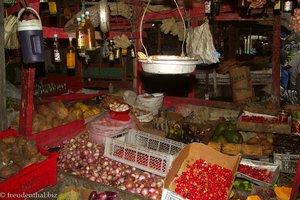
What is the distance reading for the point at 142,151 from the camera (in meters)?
4.66

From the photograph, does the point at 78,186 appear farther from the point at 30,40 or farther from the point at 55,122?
the point at 30,40

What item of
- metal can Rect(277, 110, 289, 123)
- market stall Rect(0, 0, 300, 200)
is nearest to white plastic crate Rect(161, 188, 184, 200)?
market stall Rect(0, 0, 300, 200)

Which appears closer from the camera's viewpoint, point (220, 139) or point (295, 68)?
point (220, 139)

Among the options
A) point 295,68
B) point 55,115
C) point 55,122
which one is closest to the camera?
point 55,122

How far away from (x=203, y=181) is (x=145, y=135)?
5.89 ft

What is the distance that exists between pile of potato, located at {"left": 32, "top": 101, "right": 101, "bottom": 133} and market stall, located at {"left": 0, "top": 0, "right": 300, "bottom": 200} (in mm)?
23

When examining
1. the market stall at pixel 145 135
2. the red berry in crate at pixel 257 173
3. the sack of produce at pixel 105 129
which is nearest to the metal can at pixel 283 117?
the market stall at pixel 145 135

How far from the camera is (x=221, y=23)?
464 inches

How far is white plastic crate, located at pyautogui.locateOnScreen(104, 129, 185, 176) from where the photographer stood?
4527mm

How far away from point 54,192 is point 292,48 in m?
11.9

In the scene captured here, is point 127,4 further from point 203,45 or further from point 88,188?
point 88,188

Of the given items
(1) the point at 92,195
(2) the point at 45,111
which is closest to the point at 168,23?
(2) the point at 45,111

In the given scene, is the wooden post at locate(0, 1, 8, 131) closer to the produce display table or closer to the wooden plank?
the wooden plank

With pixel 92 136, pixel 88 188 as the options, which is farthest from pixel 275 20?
pixel 88 188
